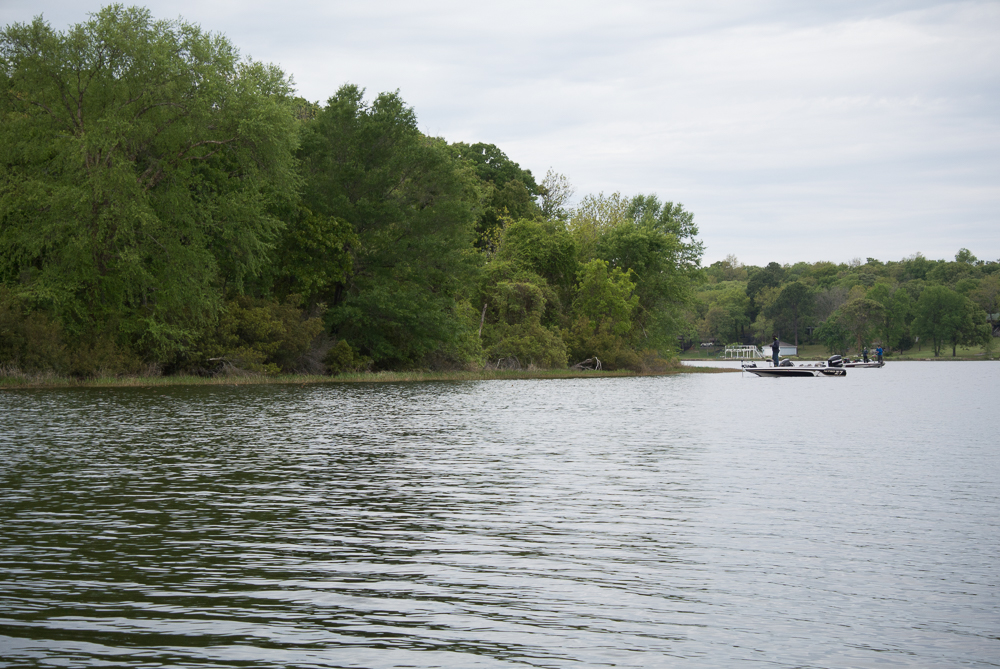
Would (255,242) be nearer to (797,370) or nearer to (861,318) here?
(797,370)

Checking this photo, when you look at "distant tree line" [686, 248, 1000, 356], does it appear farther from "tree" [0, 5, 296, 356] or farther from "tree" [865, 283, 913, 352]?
"tree" [0, 5, 296, 356]

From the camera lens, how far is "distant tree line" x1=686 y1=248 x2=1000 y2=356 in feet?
500

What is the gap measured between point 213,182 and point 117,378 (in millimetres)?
12437

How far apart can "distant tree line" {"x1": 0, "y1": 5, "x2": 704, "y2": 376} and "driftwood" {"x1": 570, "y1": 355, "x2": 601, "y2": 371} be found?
423 cm

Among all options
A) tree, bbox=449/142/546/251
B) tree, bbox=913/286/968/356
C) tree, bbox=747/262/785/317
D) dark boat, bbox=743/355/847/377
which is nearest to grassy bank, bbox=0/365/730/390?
dark boat, bbox=743/355/847/377

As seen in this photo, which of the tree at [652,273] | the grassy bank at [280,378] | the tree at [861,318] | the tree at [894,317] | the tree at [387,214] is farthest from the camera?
the tree at [894,317]

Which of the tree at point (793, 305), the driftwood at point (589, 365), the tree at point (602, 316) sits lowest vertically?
the driftwood at point (589, 365)

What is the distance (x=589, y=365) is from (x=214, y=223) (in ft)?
128

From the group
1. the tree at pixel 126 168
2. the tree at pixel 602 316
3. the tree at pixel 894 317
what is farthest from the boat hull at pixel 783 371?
the tree at pixel 894 317

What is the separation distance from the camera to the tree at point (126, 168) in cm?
4181

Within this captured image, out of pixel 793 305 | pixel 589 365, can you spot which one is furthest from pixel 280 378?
pixel 793 305

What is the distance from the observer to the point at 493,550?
410 inches

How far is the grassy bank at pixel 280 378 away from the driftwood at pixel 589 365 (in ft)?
5.29

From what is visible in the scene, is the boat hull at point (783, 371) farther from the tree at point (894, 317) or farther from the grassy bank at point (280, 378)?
the tree at point (894, 317)
